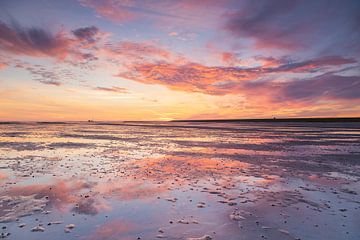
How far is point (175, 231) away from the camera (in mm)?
6242

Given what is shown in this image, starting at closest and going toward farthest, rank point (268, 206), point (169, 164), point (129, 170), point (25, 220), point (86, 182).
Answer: point (25, 220) → point (268, 206) → point (86, 182) → point (129, 170) → point (169, 164)

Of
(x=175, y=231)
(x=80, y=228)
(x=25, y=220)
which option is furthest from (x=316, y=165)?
(x=25, y=220)

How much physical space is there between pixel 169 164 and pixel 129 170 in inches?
98.5

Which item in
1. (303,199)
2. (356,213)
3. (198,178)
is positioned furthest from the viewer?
(198,178)

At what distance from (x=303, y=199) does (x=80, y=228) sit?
6.84 m

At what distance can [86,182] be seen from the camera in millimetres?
10711

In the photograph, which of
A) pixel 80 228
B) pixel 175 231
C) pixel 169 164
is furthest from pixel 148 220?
pixel 169 164

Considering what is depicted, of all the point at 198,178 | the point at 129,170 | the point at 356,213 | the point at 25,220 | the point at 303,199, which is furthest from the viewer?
the point at 129,170

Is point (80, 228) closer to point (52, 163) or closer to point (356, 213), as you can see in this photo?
point (356, 213)

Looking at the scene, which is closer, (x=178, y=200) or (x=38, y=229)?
(x=38, y=229)

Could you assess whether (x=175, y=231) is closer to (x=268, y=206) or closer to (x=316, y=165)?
(x=268, y=206)

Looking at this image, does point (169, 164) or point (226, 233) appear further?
point (169, 164)

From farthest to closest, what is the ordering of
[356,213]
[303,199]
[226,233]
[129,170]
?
[129,170] → [303,199] → [356,213] → [226,233]

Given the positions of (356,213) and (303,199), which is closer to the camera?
(356,213)
